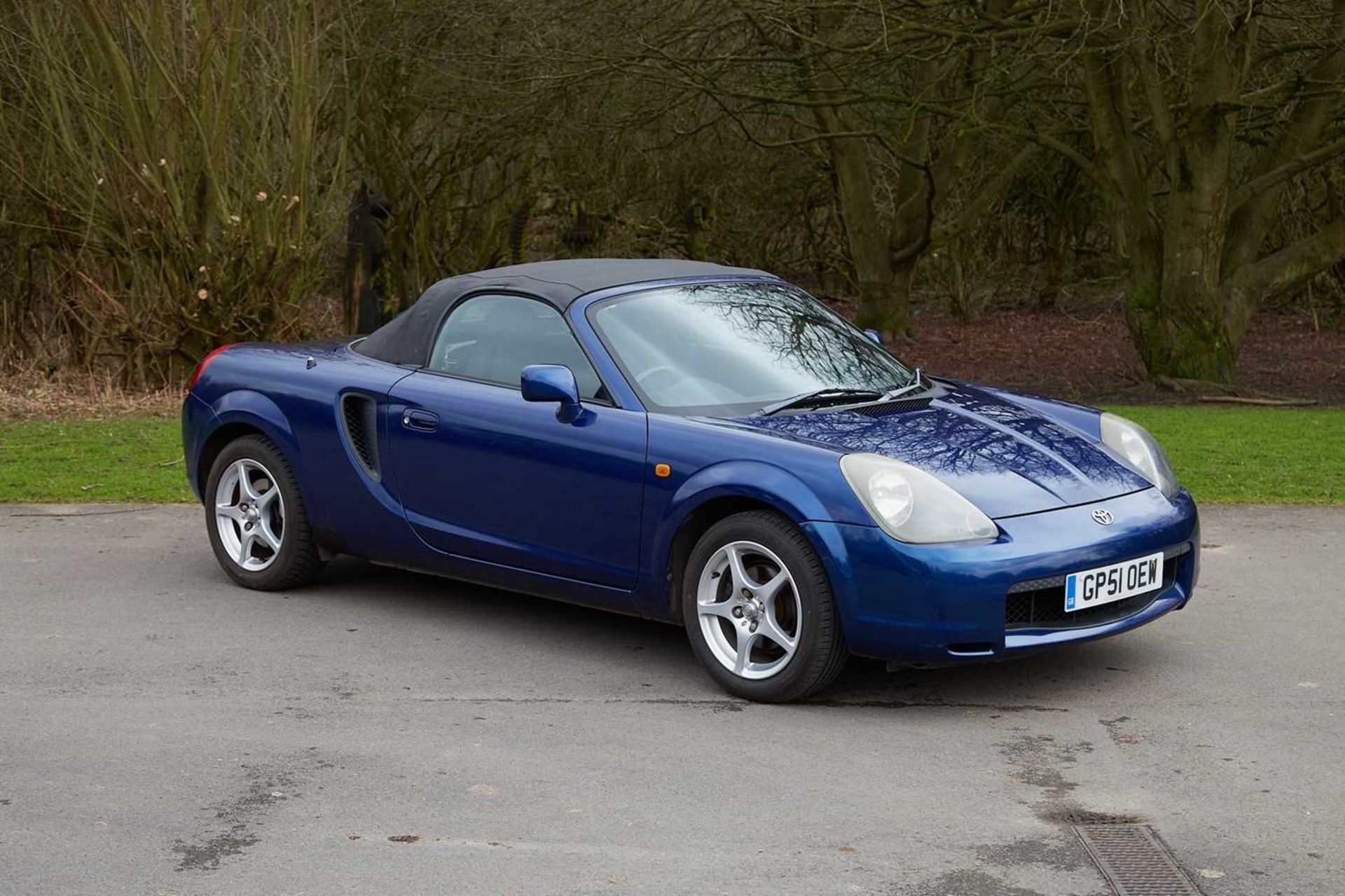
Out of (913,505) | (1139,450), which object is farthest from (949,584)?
(1139,450)

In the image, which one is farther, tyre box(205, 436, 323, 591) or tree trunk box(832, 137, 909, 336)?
tree trunk box(832, 137, 909, 336)

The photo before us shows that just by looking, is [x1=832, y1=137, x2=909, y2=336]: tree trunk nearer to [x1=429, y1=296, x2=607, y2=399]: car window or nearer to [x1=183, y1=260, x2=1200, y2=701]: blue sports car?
[x1=183, y1=260, x2=1200, y2=701]: blue sports car

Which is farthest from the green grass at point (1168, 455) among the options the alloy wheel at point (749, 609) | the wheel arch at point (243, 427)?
the alloy wheel at point (749, 609)

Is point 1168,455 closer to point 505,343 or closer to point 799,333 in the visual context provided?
point 799,333

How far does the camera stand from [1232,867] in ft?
14.0

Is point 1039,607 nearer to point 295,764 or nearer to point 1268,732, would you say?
point 1268,732

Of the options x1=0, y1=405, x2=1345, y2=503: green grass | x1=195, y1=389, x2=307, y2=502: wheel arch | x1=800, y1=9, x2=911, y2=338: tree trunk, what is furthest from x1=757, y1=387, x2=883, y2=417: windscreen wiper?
x1=800, y1=9, x2=911, y2=338: tree trunk

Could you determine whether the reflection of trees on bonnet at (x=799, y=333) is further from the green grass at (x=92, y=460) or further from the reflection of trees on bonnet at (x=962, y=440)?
the green grass at (x=92, y=460)

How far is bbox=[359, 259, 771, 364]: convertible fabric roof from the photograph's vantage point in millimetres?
6832

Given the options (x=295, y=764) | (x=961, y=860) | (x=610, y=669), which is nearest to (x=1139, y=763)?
(x=961, y=860)

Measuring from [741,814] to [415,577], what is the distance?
3575mm

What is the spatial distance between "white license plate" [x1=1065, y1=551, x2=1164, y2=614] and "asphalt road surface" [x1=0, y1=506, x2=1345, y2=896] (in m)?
0.36

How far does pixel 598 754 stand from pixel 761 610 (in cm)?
83

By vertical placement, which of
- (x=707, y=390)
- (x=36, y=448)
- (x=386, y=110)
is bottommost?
(x=36, y=448)
